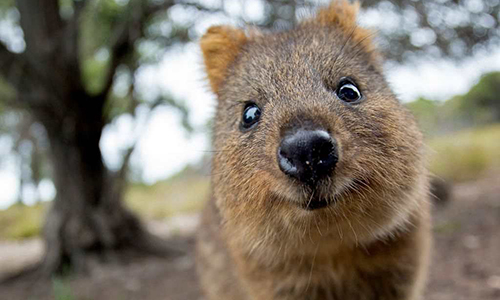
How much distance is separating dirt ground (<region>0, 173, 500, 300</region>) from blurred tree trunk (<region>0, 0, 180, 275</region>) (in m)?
0.60

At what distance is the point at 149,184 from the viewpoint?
70.0 feet

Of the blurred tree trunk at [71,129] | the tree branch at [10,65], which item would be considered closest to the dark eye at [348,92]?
the blurred tree trunk at [71,129]

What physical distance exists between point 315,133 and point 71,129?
729 centimetres

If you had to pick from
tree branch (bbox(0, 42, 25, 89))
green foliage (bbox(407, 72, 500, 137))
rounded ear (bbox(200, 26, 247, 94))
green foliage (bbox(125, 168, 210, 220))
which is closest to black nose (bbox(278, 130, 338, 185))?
rounded ear (bbox(200, 26, 247, 94))

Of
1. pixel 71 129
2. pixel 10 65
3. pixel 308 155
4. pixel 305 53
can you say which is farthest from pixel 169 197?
pixel 308 155

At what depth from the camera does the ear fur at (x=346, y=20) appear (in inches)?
137

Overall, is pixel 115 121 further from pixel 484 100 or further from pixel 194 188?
pixel 484 100

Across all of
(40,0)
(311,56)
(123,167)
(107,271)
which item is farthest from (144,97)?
(311,56)

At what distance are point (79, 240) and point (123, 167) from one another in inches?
63.6

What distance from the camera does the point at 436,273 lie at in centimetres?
573

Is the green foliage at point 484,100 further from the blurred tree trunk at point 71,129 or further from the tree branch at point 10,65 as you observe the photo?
the tree branch at point 10,65

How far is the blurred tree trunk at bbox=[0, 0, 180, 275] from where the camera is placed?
Answer: 7.74 metres

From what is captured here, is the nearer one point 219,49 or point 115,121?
point 219,49

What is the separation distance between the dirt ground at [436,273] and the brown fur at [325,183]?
83.8 inches
